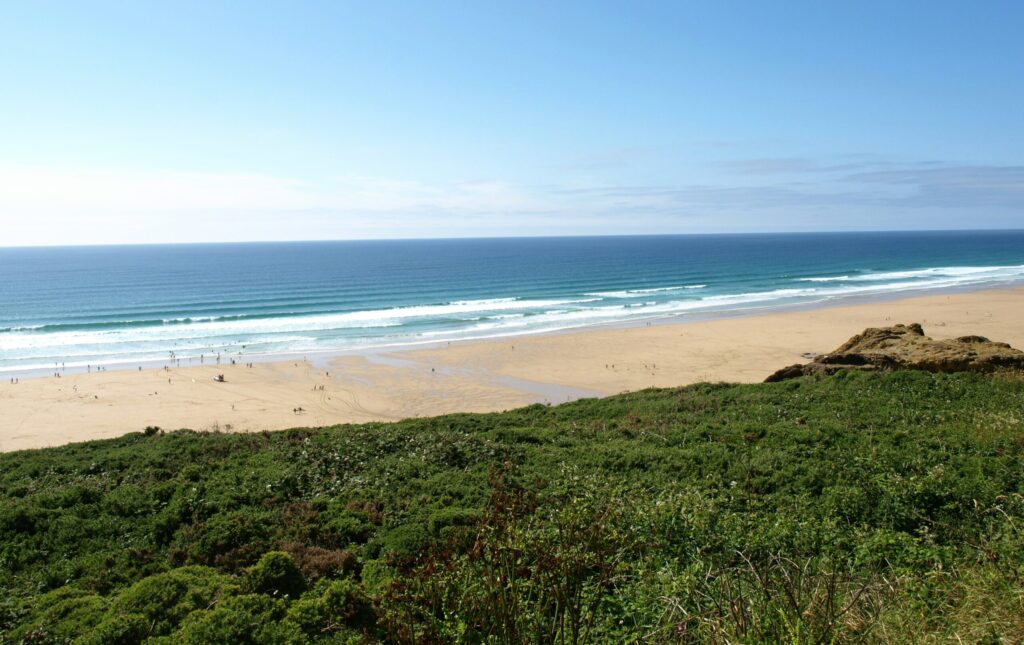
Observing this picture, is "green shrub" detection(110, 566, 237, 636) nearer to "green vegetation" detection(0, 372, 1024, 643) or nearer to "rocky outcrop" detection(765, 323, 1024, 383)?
"green vegetation" detection(0, 372, 1024, 643)

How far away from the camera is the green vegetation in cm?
412

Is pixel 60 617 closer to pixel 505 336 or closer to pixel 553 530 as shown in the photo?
pixel 553 530

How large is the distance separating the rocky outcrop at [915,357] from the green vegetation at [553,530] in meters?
2.19

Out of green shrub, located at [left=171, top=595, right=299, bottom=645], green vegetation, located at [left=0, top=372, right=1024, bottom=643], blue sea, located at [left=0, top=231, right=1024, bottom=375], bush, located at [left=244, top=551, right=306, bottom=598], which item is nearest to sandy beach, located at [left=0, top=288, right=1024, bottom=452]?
blue sea, located at [left=0, top=231, right=1024, bottom=375]

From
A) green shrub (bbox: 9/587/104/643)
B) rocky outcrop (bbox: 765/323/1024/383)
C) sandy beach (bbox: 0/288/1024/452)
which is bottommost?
sandy beach (bbox: 0/288/1024/452)

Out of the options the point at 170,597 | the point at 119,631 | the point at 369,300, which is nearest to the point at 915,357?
the point at 170,597

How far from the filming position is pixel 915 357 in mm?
18578

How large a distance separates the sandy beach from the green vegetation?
10296mm

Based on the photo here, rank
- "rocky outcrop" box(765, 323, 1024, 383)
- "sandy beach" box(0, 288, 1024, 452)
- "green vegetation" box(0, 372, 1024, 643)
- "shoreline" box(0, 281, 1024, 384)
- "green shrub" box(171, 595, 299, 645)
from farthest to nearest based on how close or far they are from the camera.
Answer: "shoreline" box(0, 281, 1024, 384)
"sandy beach" box(0, 288, 1024, 452)
"rocky outcrop" box(765, 323, 1024, 383)
"green shrub" box(171, 595, 299, 645)
"green vegetation" box(0, 372, 1024, 643)

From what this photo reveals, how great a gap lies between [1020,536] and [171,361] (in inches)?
1492

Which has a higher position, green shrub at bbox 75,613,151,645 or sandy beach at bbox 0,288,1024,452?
green shrub at bbox 75,613,151,645

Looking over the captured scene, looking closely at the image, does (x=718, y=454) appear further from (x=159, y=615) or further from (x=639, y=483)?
(x=159, y=615)

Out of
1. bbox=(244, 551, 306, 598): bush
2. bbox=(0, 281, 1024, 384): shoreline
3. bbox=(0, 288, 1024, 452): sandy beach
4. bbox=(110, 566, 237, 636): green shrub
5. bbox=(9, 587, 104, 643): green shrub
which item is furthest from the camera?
bbox=(0, 281, 1024, 384): shoreline

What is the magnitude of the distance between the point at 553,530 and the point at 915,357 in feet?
55.5
